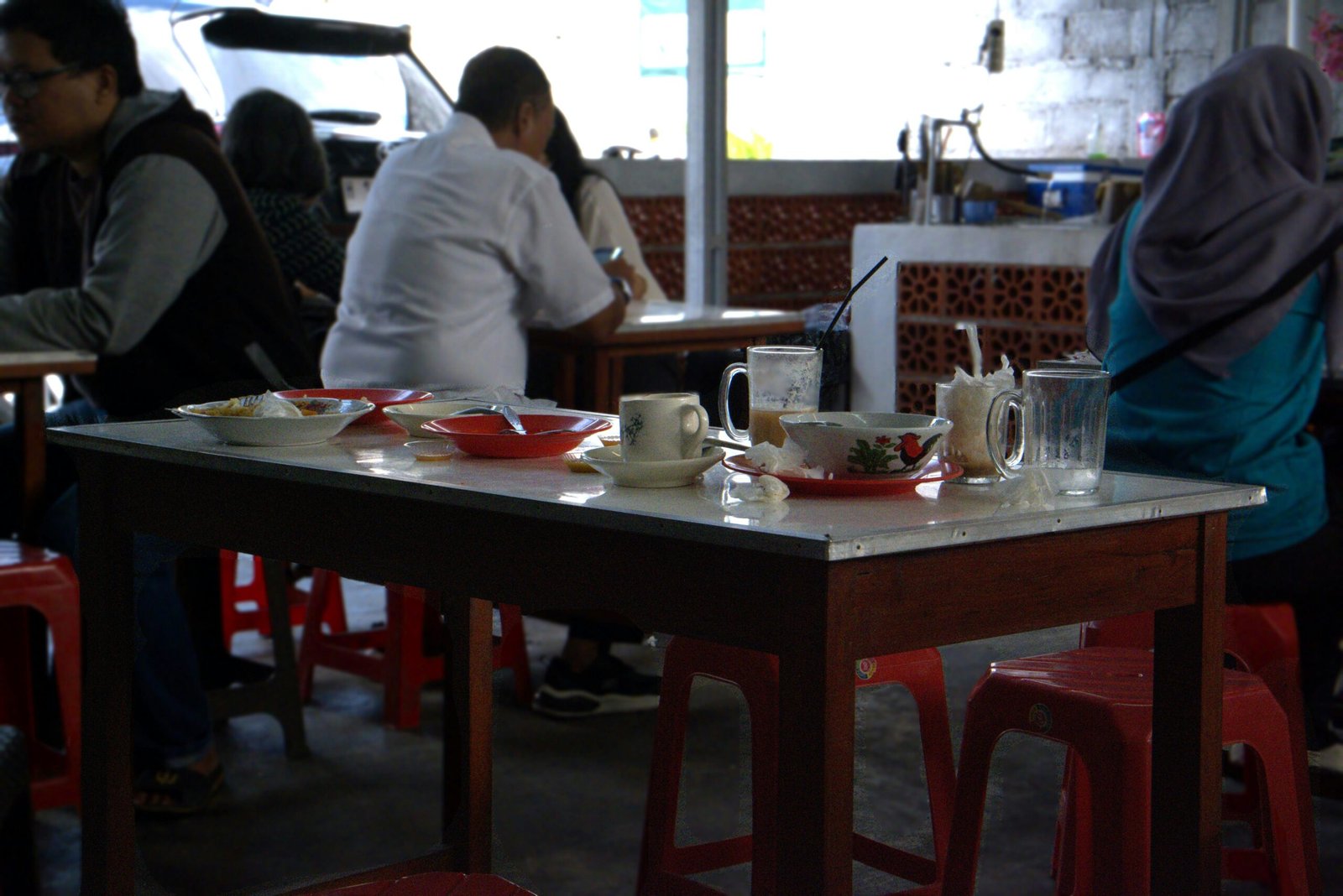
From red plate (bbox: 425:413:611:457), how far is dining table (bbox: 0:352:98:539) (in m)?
1.26

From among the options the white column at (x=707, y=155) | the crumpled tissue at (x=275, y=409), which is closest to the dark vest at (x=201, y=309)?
the crumpled tissue at (x=275, y=409)

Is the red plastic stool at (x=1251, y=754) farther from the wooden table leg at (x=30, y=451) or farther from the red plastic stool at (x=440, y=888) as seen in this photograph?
the wooden table leg at (x=30, y=451)

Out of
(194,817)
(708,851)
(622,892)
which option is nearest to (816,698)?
(708,851)

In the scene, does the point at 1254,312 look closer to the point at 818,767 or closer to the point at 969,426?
the point at 969,426

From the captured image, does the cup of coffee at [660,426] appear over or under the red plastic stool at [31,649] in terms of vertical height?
over

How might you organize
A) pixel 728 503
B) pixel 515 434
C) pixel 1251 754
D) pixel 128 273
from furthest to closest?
pixel 128 273 < pixel 1251 754 < pixel 515 434 < pixel 728 503

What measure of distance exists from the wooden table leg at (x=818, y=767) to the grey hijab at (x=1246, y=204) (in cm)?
142

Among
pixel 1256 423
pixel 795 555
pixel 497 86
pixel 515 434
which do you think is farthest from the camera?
pixel 497 86

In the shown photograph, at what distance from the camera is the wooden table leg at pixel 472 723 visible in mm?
2039

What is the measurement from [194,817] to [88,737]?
3.00 ft

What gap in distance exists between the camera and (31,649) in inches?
111

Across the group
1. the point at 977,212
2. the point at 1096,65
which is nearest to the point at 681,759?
the point at 977,212

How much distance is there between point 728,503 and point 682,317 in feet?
7.93

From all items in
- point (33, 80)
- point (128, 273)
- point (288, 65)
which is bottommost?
point (128, 273)
